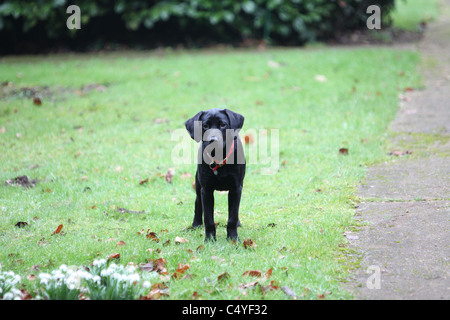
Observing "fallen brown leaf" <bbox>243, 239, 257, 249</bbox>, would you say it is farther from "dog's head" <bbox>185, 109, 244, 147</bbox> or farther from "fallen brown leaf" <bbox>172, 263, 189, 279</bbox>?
"dog's head" <bbox>185, 109, 244, 147</bbox>

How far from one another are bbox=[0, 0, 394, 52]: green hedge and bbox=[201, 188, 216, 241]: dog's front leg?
31.0ft

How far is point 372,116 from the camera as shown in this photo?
30.6 ft

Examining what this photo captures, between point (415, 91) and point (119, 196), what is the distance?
6.76 meters

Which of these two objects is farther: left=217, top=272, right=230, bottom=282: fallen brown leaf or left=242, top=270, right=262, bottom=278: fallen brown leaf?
left=242, top=270, right=262, bottom=278: fallen brown leaf

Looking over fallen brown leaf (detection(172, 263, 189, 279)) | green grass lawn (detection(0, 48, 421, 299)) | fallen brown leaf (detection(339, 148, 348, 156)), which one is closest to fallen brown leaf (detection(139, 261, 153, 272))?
green grass lawn (detection(0, 48, 421, 299))

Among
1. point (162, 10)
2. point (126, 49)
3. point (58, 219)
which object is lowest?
point (58, 219)

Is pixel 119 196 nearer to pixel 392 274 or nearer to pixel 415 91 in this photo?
pixel 392 274

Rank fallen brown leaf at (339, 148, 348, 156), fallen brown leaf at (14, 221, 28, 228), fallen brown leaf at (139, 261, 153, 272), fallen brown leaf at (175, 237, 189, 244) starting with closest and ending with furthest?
fallen brown leaf at (139, 261, 153, 272) < fallen brown leaf at (175, 237, 189, 244) < fallen brown leaf at (14, 221, 28, 228) < fallen brown leaf at (339, 148, 348, 156)

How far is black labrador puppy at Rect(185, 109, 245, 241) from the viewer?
4.84m

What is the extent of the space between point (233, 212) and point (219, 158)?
0.58 meters

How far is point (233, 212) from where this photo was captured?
5.08 m

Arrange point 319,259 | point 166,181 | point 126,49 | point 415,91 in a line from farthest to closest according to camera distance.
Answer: point 126,49 → point 415,91 → point 166,181 → point 319,259

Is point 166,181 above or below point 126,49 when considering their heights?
below
